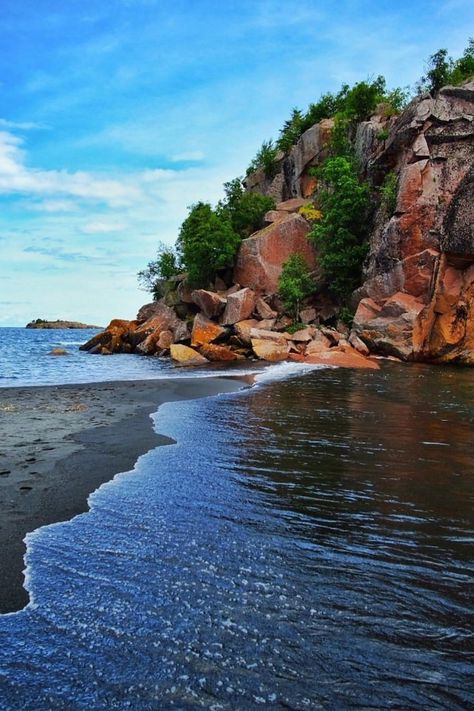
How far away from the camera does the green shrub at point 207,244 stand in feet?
140

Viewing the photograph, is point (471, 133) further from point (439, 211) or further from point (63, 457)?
point (63, 457)

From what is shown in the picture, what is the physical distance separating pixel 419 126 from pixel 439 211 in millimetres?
6278

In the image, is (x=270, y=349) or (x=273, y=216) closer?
(x=270, y=349)

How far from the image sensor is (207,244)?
4244 cm

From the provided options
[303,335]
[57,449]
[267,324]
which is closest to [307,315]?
[267,324]

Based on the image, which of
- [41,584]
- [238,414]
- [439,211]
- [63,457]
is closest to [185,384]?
[238,414]

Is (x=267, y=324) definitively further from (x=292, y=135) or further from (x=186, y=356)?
(x=292, y=135)

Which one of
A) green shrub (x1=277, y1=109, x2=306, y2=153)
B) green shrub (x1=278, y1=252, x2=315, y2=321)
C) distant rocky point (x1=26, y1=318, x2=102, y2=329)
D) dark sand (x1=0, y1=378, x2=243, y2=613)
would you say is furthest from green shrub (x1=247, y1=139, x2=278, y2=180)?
distant rocky point (x1=26, y1=318, x2=102, y2=329)

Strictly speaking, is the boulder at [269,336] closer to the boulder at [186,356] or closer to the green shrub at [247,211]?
the boulder at [186,356]

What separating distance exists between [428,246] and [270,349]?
12.0 m

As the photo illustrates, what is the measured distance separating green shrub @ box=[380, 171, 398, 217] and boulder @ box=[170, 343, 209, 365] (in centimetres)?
1642

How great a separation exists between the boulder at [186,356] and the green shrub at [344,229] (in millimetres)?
12979

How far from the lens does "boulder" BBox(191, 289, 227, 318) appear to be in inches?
1559

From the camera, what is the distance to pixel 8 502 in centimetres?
588
